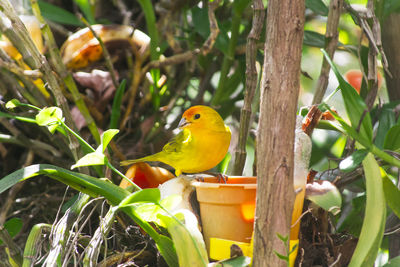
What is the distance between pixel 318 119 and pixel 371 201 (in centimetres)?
14

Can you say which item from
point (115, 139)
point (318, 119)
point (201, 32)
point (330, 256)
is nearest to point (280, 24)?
point (318, 119)

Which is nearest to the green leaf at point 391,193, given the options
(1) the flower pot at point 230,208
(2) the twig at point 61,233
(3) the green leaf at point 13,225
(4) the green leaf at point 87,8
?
(1) the flower pot at point 230,208

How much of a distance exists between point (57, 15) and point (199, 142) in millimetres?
475

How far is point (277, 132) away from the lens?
49cm

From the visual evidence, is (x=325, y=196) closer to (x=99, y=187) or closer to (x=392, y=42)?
(x=99, y=187)

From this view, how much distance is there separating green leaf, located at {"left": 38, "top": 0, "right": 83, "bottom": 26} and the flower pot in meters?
0.55

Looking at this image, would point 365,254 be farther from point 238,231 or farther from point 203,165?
point 203,165

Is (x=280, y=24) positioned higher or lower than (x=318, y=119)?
higher

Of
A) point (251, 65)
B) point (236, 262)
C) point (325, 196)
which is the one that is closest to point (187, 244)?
point (236, 262)

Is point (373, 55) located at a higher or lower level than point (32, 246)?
higher

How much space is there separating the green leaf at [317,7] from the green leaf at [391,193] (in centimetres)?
40

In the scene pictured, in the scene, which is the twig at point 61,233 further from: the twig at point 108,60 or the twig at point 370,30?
the twig at point 370,30

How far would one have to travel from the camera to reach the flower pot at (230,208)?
56 cm

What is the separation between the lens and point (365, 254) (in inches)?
20.0
